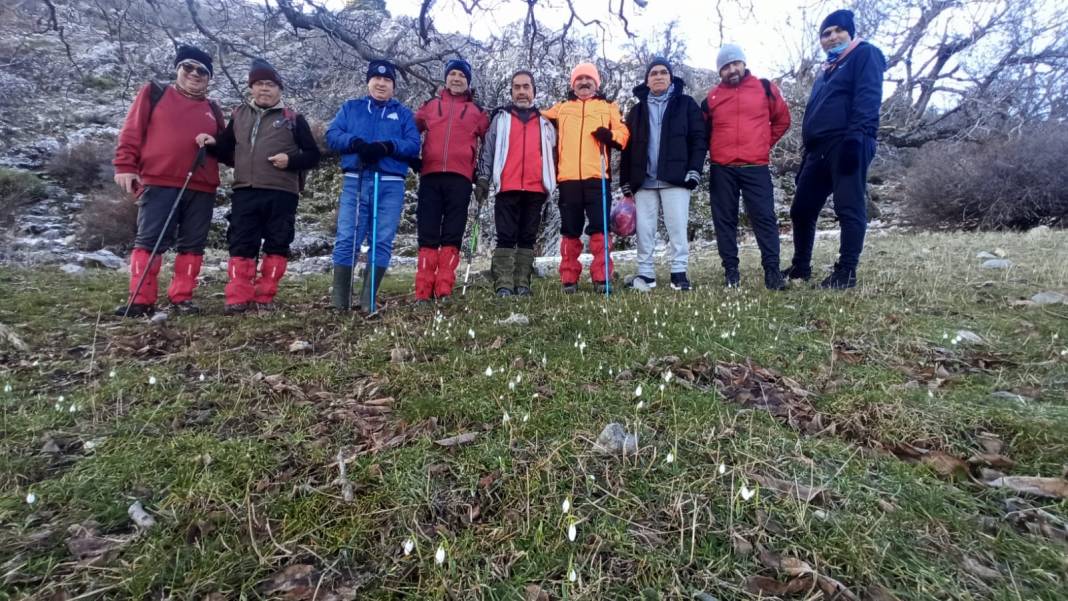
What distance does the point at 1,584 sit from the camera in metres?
1.92

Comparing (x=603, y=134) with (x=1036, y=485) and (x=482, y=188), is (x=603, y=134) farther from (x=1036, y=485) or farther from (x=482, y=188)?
(x=1036, y=485)

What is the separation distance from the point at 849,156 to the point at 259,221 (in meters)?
7.93

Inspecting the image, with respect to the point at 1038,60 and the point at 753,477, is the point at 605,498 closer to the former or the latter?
the point at 753,477

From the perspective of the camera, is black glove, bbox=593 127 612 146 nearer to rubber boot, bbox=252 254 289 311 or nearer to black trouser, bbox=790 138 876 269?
Answer: black trouser, bbox=790 138 876 269

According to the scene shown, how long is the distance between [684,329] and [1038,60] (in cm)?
2878

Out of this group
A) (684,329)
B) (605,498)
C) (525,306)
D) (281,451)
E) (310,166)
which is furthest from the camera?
(310,166)

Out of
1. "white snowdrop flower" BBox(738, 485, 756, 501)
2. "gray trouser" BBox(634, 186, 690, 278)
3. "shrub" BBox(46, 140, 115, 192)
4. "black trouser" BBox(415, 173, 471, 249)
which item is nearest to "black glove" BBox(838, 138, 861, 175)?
"gray trouser" BBox(634, 186, 690, 278)

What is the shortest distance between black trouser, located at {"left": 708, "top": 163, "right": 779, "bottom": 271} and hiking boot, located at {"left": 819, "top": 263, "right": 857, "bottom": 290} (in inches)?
29.1

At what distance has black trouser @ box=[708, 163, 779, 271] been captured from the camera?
24.4ft

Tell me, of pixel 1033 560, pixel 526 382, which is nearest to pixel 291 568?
pixel 526 382

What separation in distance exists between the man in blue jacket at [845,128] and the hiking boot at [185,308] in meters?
8.53

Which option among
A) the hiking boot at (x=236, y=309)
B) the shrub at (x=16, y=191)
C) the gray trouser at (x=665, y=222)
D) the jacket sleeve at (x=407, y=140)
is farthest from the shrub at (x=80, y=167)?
the gray trouser at (x=665, y=222)

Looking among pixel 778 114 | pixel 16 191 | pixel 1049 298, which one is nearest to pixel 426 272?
pixel 778 114

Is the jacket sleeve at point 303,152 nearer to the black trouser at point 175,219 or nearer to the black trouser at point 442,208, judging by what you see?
the black trouser at point 175,219
